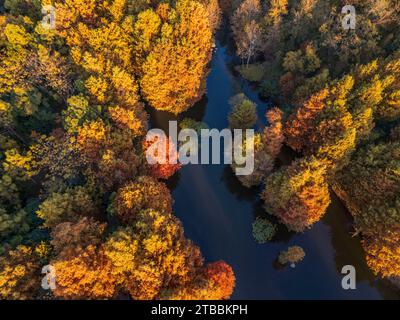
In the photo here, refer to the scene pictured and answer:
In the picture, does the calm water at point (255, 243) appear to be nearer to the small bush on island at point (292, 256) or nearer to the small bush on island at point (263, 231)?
the small bush on island at point (263, 231)

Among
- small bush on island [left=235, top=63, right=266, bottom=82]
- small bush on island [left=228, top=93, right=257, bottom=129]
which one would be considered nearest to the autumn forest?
small bush on island [left=228, top=93, right=257, bottom=129]

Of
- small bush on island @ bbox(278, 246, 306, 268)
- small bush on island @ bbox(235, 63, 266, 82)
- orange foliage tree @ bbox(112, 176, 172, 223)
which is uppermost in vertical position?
small bush on island @ bbox(235, 63, 266, 82)

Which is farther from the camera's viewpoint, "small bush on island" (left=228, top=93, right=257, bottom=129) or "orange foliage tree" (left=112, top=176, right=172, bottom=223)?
"small bush on island" (left=228, top=93, right=257, bottom=129)

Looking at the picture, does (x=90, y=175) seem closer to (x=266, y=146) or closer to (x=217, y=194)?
(x=217, y=194)

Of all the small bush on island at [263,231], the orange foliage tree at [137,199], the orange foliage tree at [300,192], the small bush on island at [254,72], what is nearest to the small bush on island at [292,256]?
the orange foliage tree at [300,192]

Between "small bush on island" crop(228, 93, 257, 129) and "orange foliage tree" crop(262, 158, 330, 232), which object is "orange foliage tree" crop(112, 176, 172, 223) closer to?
"orange foliage tree" crop(262, 158, 330, 232)

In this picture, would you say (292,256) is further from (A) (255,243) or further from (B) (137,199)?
(B) (137,199)

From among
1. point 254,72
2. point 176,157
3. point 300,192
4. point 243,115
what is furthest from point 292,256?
point 254,72
